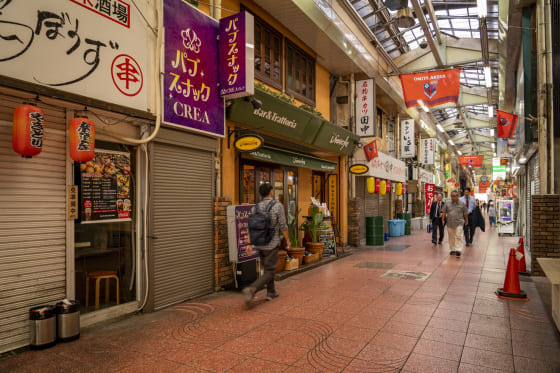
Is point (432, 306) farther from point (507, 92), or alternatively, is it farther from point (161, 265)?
point (507, 92)

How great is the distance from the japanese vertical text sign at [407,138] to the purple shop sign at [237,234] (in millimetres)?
15721

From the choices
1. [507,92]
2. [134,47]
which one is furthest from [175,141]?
[507,92]

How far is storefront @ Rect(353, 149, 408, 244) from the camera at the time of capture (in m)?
15.1

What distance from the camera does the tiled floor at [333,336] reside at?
12.9 feet

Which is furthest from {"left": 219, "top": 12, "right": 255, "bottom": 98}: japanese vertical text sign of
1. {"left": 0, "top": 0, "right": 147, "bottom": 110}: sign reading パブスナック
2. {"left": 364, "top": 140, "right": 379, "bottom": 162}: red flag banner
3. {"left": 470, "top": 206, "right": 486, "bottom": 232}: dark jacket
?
{"left": 470, "top": 206, "right": 486, "bottom": 232}: dark jacket

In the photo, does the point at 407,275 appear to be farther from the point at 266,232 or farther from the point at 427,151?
the point at 427,151

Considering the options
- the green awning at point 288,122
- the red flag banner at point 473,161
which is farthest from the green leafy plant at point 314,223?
the red flag banner at point 473,161

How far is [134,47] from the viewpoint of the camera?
550cm

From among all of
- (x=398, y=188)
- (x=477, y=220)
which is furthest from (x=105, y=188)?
(x=398, y=188)

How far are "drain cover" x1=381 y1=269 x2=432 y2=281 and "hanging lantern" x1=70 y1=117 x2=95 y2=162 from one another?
269 inches

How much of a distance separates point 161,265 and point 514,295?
6.36 metres

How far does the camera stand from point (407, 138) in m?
20.7

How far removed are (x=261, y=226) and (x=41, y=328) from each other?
10.8ft

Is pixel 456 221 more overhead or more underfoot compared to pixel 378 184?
more underfoot
